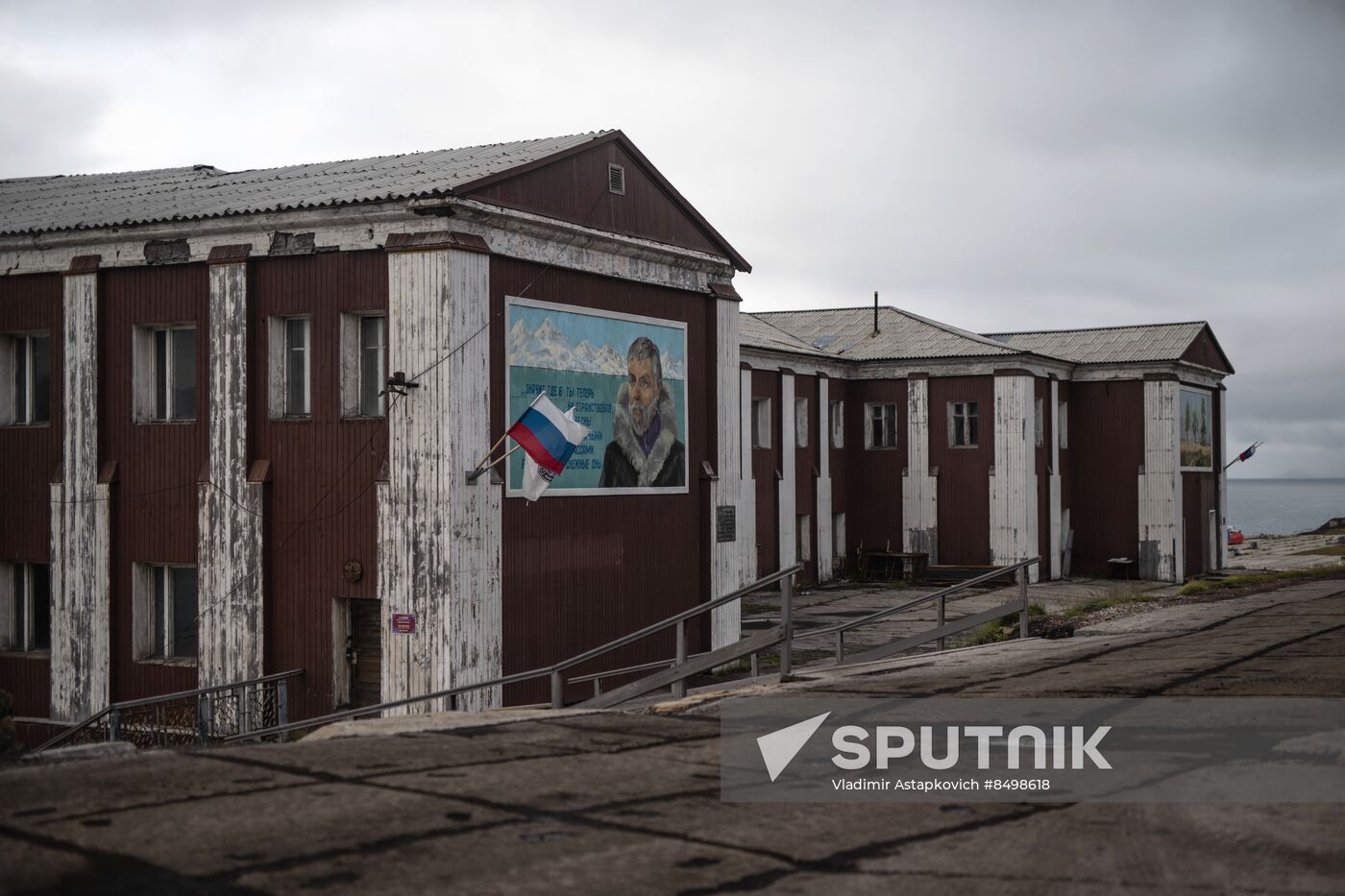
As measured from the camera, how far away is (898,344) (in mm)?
39969

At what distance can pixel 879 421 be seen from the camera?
3966 cm

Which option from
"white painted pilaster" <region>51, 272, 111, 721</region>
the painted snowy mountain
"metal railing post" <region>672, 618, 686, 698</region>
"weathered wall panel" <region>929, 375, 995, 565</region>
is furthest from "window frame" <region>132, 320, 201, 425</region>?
"weathered wall panel" <region>929, 375, 995, 565</region>

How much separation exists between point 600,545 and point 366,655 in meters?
3.76

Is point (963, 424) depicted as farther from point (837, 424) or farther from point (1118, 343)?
point (1118, 343)

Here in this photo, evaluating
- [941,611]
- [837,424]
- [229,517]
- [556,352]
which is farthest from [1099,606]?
[837,424]

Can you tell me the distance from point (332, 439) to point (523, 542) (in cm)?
288

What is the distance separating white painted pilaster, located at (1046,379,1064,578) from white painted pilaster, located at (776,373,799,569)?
8019mm

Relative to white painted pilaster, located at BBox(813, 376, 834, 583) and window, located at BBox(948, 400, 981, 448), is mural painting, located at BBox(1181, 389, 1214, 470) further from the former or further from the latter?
white painted pilaster, located at BBox(813, 376, 834, 583)

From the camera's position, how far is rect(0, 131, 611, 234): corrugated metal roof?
18036 millimetres

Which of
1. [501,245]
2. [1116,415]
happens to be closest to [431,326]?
[501,245]

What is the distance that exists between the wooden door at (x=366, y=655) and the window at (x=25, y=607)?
19.8 ft

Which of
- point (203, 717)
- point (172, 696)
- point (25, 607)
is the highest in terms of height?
point (25, 607)

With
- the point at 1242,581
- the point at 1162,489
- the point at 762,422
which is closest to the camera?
the point at 1242,581

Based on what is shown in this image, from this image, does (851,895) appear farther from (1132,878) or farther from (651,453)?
(651,453)
